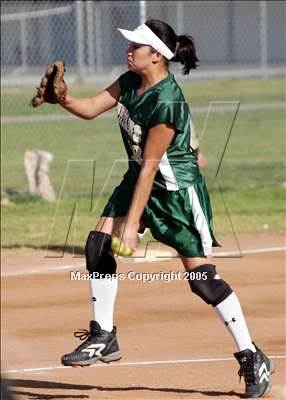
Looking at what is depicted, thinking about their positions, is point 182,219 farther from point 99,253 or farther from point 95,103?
point 95,103

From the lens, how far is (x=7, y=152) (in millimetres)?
17422

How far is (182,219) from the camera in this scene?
6.37m

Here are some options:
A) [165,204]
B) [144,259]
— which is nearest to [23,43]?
[144,259]

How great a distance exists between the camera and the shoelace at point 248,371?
20.9ft

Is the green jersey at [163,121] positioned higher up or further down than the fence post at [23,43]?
further down

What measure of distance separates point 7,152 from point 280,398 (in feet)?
37.8

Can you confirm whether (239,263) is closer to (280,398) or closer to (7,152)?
(280,398)

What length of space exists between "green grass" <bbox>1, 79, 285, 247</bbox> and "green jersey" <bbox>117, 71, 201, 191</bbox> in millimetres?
5683

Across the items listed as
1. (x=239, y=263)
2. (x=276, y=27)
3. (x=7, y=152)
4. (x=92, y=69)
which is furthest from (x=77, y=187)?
(x=276, y=27)

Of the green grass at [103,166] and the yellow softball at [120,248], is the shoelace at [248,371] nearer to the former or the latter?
the yellow softball at [120,248]

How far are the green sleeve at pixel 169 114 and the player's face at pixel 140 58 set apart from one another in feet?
0.94

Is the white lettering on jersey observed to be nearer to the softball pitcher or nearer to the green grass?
the softball pitcher

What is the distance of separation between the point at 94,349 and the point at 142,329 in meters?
2.05
